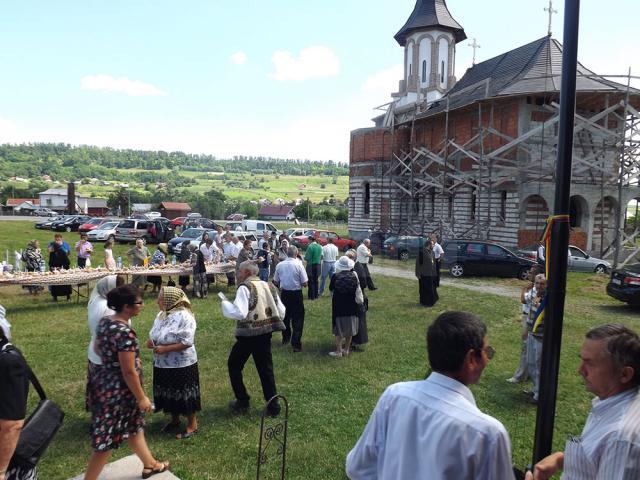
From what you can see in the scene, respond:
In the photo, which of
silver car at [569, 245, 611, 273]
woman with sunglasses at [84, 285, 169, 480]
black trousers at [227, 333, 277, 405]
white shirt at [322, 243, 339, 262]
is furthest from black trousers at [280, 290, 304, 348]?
silver car at [569, 245, 611, 273]

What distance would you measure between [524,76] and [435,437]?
31.1m

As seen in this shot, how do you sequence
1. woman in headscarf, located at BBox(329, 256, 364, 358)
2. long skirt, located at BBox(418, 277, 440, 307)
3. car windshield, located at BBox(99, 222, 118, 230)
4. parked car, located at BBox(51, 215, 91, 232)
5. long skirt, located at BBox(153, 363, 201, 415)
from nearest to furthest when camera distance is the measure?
long skirt, located at BBox(153, 363, 201, 415) < woman in headscarf, located at BBox(329, 256, 364, 358) < long skirt, located at BBox(418, 277, 440, 307) < car windshield, located at BBox(99, 222, 118, 230) < parked car, located at BBox(51, 215, 91, 232)

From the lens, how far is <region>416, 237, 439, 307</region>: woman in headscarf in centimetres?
1219

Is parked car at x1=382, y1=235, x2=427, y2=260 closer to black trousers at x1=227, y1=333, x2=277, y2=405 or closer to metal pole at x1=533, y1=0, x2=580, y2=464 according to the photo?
black trousers at x1=227, y1=333, x2=277, y2=405

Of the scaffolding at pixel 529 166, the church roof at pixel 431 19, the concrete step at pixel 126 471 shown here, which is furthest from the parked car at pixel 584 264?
the church roof at pixel 431 19

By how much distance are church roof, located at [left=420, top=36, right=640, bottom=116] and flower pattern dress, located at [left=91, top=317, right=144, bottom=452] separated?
76.2ft

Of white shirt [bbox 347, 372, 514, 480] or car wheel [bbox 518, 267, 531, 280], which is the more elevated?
white shirt [bbox 347, 372, 514, 480]

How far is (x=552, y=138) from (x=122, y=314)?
84.5 ft

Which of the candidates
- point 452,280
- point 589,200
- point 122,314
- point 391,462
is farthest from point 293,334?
point 589,200

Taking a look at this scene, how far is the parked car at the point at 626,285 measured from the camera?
42.6 ft

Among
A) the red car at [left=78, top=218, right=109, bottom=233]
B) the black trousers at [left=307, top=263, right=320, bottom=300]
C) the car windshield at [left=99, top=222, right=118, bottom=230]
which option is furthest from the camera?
the red car at [left=78, top=218, right=109, bottom=233]

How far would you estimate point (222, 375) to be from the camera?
23.8 ft

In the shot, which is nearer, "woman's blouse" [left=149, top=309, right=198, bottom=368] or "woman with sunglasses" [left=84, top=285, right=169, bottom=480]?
"woman with sunglasses" [left=84, top=285, right=169, bottom=480]

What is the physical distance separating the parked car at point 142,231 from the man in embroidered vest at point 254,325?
2615 centimetres
